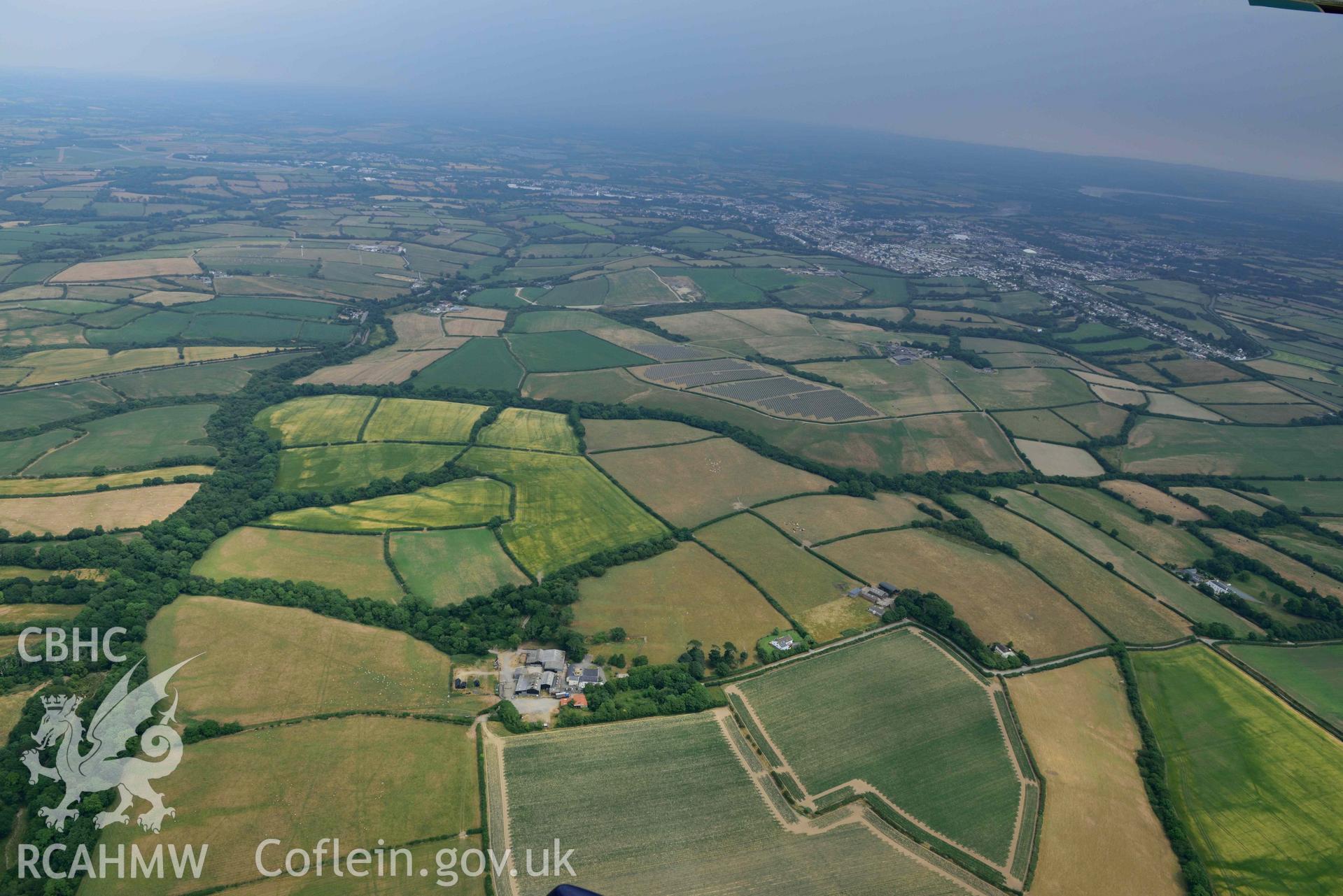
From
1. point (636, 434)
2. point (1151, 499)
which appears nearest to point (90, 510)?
point (636, 434)

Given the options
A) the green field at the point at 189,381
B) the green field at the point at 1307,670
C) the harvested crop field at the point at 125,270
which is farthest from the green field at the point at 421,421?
the harvested crop field at the point at 125,270

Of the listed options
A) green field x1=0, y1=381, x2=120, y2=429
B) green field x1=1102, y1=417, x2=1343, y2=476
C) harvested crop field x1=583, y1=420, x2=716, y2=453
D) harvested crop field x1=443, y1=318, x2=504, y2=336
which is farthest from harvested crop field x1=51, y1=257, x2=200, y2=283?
green field x1=1102, y1=417, x2=1343, y2=476

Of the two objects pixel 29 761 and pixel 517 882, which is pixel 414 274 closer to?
pixel 29 761

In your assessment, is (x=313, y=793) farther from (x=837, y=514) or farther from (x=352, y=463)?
(x=837, y=514)

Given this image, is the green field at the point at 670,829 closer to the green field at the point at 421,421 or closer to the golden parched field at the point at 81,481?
the green field at the point at 421,421

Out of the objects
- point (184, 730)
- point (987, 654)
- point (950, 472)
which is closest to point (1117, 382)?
point (950, 472)
